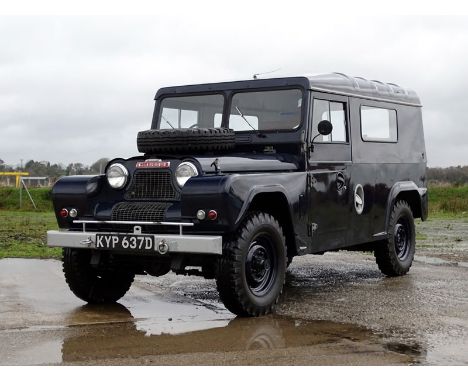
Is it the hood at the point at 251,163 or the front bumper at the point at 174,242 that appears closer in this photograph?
the front bumper at the point at 174,242

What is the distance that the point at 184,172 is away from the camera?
719 centimetres

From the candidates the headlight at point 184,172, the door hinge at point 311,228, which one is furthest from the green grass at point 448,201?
the headlight at point 184,172

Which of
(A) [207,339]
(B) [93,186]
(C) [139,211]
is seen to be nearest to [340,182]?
(C) [139,211]

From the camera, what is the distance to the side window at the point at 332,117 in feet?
27.4

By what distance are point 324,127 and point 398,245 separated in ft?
9.99

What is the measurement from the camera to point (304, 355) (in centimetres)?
552

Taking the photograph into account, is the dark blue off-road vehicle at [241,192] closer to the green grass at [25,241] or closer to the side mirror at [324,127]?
the side mirror at [324,127]

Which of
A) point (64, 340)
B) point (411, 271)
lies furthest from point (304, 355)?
point (411, 271)

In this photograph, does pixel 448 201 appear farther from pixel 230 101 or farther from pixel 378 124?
pixel 230 101

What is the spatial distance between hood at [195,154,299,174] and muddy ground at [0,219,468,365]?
1430 millimetres

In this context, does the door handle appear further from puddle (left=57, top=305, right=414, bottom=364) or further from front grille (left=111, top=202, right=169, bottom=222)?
front grille (left=111, top=202, right=169, bottom=222)

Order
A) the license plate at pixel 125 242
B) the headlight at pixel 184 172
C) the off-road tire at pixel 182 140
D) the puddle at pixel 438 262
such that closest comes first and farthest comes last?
the license plate at pixel 125 242, the headlight at pixel 184 172, the off-road tire at pixel 182 140, the puddle at pixel 438 262

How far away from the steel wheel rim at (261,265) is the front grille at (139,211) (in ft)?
3.07

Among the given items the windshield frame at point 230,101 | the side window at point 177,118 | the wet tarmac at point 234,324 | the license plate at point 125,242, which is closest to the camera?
the wet tarmac at point 234,324
